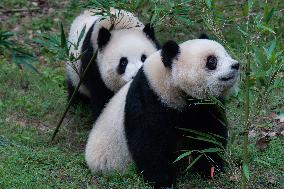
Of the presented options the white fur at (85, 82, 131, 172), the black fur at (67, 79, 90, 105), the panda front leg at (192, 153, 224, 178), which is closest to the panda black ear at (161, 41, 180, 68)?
the white fur at (85, 82, 131, 172)

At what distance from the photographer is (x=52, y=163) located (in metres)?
6.53

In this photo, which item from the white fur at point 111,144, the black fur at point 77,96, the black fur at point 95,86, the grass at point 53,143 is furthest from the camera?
the black fur at point 77,96

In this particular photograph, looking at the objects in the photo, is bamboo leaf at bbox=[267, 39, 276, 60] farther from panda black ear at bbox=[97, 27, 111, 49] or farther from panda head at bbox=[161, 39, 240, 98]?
panda black ear at bbox=[97, 27, 111, 49]

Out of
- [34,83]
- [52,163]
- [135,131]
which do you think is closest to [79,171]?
[52,163]

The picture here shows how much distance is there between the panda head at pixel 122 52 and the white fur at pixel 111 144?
0.92m

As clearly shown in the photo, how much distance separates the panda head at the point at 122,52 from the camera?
746cm

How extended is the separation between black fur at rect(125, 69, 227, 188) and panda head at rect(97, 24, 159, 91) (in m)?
1.55

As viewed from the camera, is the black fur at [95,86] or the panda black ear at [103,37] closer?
the panda black ear at [103,37]

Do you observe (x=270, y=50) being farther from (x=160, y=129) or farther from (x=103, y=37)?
(x=103, y=37)

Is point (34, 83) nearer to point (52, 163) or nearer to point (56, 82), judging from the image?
point (56, 82)

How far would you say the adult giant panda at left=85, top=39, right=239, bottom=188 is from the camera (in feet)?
17.7

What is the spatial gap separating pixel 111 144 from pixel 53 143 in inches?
54.5

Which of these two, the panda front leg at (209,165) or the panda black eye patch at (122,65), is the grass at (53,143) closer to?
the panda front leg at (209,165)

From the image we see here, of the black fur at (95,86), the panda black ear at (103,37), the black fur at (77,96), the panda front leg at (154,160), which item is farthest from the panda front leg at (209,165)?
the black fur at (77,96)
